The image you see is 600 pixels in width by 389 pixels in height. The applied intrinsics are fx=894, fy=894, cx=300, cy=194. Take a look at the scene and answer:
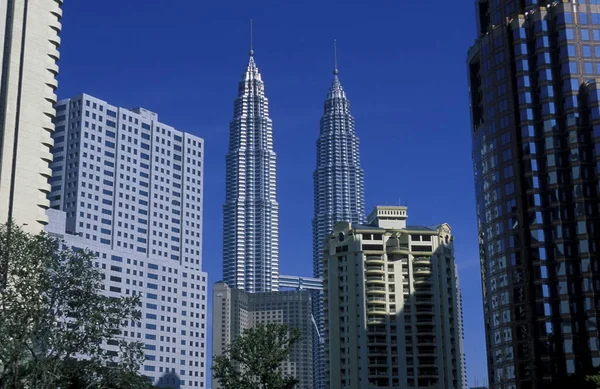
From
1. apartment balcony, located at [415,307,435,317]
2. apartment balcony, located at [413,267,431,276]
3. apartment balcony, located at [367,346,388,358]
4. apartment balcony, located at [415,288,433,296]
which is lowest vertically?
apartment balcony, located at [367,346,388,358]

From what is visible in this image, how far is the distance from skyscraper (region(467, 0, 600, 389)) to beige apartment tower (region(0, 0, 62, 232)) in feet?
238

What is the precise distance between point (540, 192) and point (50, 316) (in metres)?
91.3

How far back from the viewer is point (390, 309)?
602ft

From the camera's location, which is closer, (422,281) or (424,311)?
(424,311)

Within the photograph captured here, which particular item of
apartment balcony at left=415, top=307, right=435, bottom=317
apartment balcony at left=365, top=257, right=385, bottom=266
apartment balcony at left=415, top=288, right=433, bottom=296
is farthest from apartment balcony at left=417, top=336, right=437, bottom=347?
apartment balcony at left=365, top=257, right=385, bottom=266

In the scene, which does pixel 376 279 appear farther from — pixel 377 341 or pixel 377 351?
pixel 377 351

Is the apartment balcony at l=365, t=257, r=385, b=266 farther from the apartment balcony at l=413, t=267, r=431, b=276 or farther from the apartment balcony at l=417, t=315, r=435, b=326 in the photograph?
the apartment balcony at l=417, t=315, r=435, b=326

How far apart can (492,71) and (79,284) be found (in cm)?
9920

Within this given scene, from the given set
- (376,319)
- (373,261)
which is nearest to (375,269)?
(373,261)

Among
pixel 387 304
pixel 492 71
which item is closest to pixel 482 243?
pixel 492 71

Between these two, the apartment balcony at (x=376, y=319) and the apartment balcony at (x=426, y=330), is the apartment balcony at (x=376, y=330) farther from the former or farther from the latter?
the apartment balcony at (x=426, y=330)

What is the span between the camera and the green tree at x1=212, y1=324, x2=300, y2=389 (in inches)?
2994

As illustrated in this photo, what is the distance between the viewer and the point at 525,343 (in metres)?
126

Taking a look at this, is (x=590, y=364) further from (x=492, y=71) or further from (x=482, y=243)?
(x=492, y=71)
